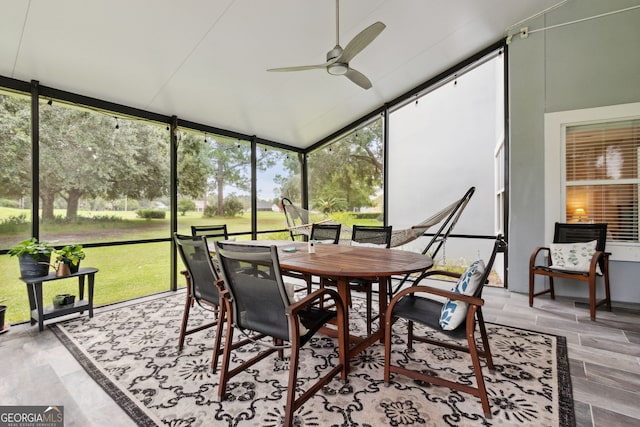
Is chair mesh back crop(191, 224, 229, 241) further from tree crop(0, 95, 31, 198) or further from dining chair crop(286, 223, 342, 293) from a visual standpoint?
tree crop(0, 95, 31, 198)

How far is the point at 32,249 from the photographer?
2666 mm

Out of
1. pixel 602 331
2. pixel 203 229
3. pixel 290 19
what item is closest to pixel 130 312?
pixel 203 229

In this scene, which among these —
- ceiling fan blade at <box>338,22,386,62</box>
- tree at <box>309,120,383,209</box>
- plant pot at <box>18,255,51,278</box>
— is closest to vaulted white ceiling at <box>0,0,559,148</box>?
ceiling fan blade at <box>338,22,386,62</box>

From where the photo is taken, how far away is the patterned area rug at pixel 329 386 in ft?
5.09

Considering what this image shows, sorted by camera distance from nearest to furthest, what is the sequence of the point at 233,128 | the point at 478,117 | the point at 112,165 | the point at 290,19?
1. the point at 290,19
2. the point at 112,165
3. the point at 233,128
4. the point at 478,117

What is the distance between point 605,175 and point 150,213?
5988 millimetres

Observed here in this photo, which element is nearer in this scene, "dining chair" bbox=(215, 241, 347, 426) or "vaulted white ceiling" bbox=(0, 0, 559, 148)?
"dining chair" bbox=(215, 241, 347, 426)

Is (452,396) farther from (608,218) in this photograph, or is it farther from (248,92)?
(248,92)

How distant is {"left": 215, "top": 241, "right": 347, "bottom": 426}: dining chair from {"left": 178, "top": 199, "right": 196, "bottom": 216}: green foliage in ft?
9.80

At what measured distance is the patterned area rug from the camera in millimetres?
1551

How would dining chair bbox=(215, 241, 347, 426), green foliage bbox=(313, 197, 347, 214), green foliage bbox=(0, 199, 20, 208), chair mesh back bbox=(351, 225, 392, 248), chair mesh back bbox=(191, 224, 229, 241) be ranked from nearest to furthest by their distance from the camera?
dining chair bbox=(215, 241, 347, 426) → green foliage bbox=(0, 199, 20, 208) → chair mesh back bbox=(351, 225, 392, 248) → chair mesh back bbox=(191, 224, 229, 241) → green foliage bbox=(313, 197, 347, 214)

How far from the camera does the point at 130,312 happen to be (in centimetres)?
317

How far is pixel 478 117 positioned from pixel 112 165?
19.1 feet

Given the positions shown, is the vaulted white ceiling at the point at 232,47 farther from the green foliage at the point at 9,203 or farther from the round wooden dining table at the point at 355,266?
the round wooden dining table at the point at 355,266
